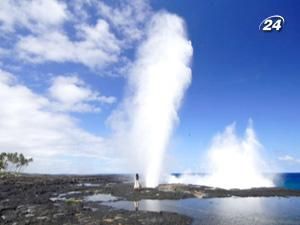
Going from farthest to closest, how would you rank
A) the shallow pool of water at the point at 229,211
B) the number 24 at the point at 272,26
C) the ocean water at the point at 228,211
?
the shallow pool of water at the point at 229,211, the ocean water at the point at 228,211, the number 24 at the point at 272,26

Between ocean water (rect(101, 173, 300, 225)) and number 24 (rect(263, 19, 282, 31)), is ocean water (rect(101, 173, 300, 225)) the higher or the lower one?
the lower one

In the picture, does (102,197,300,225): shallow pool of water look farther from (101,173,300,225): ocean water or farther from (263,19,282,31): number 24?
(263,19,282,31): number 24

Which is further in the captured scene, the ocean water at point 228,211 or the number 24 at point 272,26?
the ocean water at point 228,211

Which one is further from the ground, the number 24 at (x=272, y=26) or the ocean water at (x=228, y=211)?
the number 24 at (x=272, y=26)

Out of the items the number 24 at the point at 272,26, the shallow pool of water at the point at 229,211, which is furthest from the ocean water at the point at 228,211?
the number 24 at the point at 272,26

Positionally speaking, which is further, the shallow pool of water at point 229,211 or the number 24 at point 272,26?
the shallow pool of water at point 229,211

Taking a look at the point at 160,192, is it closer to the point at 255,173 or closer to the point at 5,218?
the point at 5,218

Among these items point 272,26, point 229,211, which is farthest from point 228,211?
point 272,26

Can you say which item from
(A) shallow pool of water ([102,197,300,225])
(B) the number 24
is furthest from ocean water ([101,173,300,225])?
(B) the number 24

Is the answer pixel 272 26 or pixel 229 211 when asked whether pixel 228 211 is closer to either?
pixel 229 211

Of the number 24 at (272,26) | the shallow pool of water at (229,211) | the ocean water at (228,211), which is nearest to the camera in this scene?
the number 24 at (272,26)

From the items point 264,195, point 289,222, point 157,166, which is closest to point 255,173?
point 157,166

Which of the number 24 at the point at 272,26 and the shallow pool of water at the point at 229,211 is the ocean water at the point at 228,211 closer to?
the shallow pool of water at the point at 229,211

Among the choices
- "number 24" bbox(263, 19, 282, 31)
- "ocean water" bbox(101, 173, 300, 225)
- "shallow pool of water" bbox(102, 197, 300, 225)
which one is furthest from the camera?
"shallow pool of water" bbox(102, 197, 300, 225)
